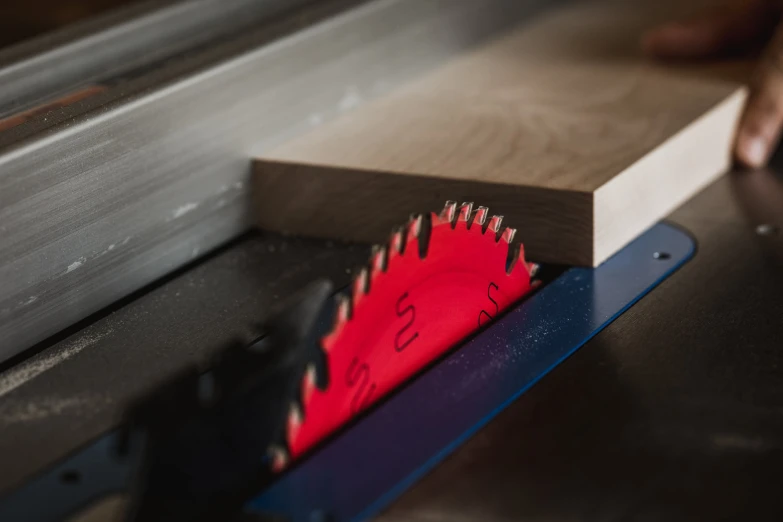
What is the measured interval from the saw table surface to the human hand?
0.29 metres

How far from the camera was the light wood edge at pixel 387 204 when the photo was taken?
1.37 meters

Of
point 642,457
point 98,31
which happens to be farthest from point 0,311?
point 642,457

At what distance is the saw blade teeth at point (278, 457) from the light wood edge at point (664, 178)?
0.57 m

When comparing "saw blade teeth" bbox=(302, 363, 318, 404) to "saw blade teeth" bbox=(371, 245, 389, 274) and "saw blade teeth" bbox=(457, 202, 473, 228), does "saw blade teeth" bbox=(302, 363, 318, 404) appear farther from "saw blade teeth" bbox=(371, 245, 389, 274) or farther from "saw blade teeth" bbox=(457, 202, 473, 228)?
"saw blade teeth" bbox=(457, 202, 473, 228)

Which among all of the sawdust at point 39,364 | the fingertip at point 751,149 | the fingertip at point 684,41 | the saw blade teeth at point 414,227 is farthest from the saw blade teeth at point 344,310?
the fingertip at point 684,41

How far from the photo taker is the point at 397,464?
949 mm

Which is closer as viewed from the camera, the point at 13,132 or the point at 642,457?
the point at 642,457

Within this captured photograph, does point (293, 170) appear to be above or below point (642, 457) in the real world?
above

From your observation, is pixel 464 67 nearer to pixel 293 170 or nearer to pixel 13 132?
pixel 293 170

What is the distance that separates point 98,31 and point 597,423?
2.94 ft

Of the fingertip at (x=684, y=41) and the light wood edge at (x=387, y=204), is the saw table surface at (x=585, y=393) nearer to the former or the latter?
the light wood edge at (x=387, y=204)

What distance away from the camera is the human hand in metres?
1.70

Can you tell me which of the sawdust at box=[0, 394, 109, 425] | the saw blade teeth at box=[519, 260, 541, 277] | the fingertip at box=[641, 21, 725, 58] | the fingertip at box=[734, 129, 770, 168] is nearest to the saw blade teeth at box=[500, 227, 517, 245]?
the saw blade teeth at box=[519, 260, 541, 277]

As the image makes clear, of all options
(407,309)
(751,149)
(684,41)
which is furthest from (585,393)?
(684,41)
